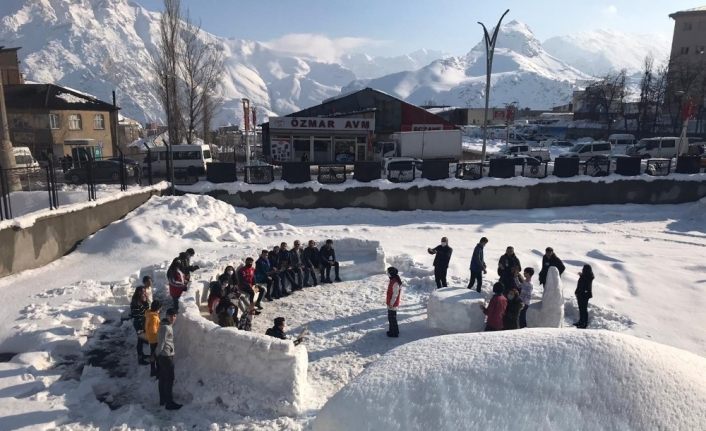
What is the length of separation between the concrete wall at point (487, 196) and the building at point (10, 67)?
37853 millimetres

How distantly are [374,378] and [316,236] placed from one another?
13735 millimetres

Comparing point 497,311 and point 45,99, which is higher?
point 45,99

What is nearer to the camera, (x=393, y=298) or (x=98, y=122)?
(x=393, y=298)

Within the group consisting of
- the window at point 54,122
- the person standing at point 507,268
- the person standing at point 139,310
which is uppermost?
the window at point 54,122

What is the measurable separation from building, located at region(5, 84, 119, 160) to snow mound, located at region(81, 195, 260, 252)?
975 inches

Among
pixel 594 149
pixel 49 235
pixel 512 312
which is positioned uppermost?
pixel 594 149

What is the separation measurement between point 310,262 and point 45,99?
38.1m

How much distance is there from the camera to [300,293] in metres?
12.2

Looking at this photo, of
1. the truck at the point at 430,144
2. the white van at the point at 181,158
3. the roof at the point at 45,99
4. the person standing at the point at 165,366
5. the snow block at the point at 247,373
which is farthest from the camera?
the roof at the point at 45,99

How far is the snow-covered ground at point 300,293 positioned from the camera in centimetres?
724

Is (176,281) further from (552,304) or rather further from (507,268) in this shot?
(552,304)

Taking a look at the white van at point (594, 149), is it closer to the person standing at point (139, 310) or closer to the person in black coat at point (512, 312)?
the person in black coat at point (512, 312)

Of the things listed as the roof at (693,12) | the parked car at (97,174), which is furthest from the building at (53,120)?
the roof at (693,12)

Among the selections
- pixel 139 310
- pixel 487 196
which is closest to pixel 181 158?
pixel 487 196
